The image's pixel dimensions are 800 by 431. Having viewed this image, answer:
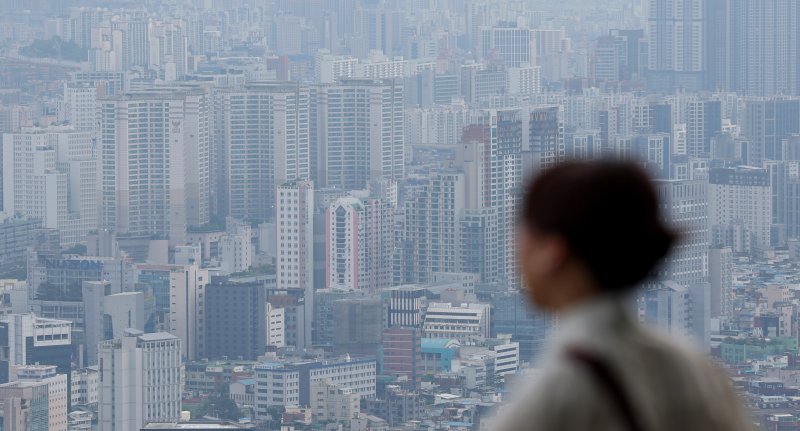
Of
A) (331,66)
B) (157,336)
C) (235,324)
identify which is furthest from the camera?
(331,66)

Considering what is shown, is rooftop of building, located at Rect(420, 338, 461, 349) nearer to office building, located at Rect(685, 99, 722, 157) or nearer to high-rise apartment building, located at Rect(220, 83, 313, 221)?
high-rise apartment building, located at Rect(220, 83, 313, 221)

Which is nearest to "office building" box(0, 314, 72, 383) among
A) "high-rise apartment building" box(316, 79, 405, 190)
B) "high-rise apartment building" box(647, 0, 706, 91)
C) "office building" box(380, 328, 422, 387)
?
"office building" box(380, 328, 422, 387)

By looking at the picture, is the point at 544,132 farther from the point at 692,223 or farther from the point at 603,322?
the point at 603,322

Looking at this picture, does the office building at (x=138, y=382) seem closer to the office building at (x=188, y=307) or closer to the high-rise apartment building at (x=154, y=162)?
the office building at (x=188, y=307)

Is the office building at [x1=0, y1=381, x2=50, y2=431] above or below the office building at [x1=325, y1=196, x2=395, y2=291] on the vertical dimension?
below

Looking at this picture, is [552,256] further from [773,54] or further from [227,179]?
[773,54]

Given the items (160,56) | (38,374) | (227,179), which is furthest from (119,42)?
(38,374)

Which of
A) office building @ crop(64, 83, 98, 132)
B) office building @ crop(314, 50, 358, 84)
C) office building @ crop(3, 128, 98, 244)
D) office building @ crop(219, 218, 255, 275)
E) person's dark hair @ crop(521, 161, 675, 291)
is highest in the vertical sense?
office building @ crop(314, 50, 358, 84)

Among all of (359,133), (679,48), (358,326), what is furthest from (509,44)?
(358,326)
